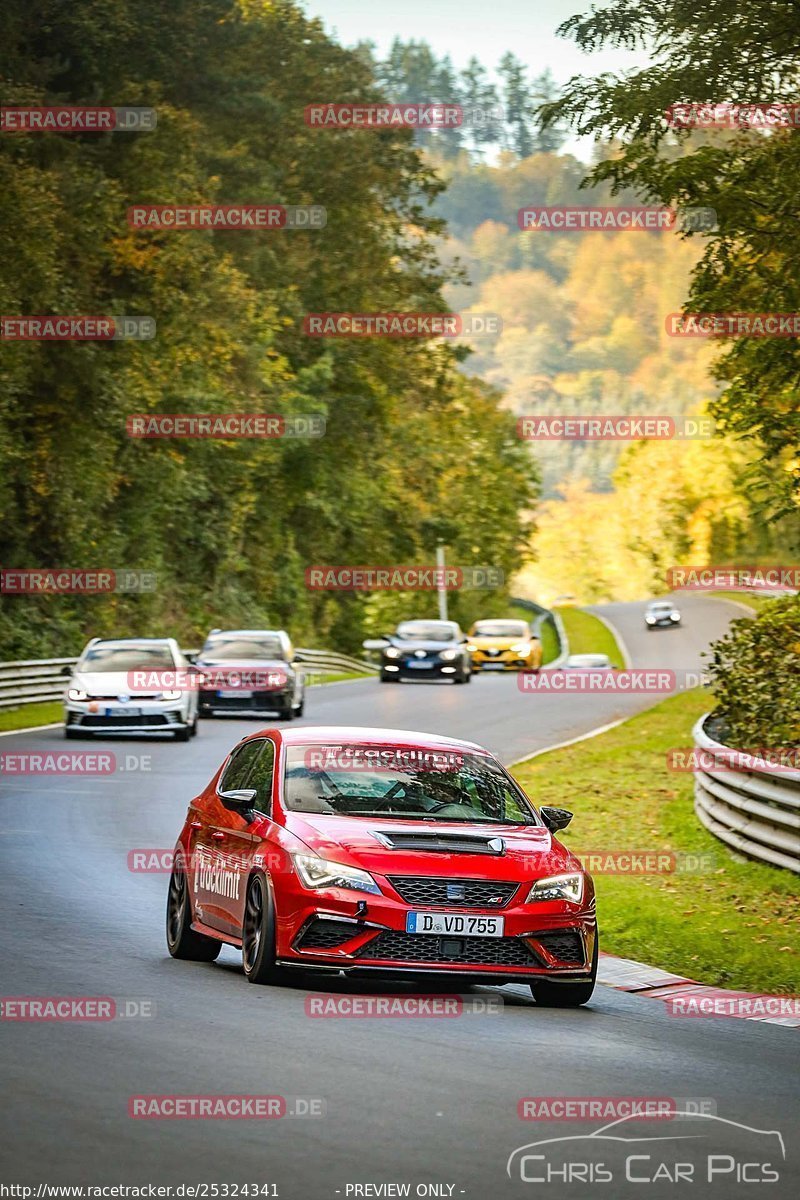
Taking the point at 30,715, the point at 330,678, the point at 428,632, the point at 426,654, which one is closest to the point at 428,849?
the point at 30,715

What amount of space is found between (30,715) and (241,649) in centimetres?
406

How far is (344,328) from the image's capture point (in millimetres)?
67562

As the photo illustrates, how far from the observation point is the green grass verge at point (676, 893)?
45.2ft

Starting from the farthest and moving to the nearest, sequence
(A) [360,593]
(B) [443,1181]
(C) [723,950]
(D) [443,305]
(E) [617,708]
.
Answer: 1. (A) [360,593]
2. (D) [443,305]
3. (E) [617,708]
4. (C) [723,950]
5. (B) [443,1181]

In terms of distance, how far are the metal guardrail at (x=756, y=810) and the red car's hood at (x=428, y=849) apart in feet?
16.7

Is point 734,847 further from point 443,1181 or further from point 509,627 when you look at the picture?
point 509,627

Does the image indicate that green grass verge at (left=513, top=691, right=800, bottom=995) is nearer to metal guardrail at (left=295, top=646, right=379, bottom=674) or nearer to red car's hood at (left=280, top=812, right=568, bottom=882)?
red car's hood at (left=280, top=812, right=568, bottom=882)

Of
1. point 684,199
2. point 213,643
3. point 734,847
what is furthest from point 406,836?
point 213,643

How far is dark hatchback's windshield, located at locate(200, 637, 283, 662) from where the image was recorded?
3772cm

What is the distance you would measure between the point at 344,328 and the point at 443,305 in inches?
132

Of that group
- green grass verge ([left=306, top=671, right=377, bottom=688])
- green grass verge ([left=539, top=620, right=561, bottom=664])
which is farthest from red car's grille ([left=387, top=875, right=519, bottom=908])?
green grass verge ([left=539, top=620, right=561, bottom=664])

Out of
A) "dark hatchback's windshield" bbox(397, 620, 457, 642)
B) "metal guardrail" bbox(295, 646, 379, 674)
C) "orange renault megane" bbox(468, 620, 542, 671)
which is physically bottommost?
"metal guardrail" bbox(295, 646, 379, 674)

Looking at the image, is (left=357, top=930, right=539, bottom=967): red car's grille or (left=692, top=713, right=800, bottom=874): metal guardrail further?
(left=692, top=713, right=800, bottom=874): metal guardrail

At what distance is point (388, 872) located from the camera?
1082cm
